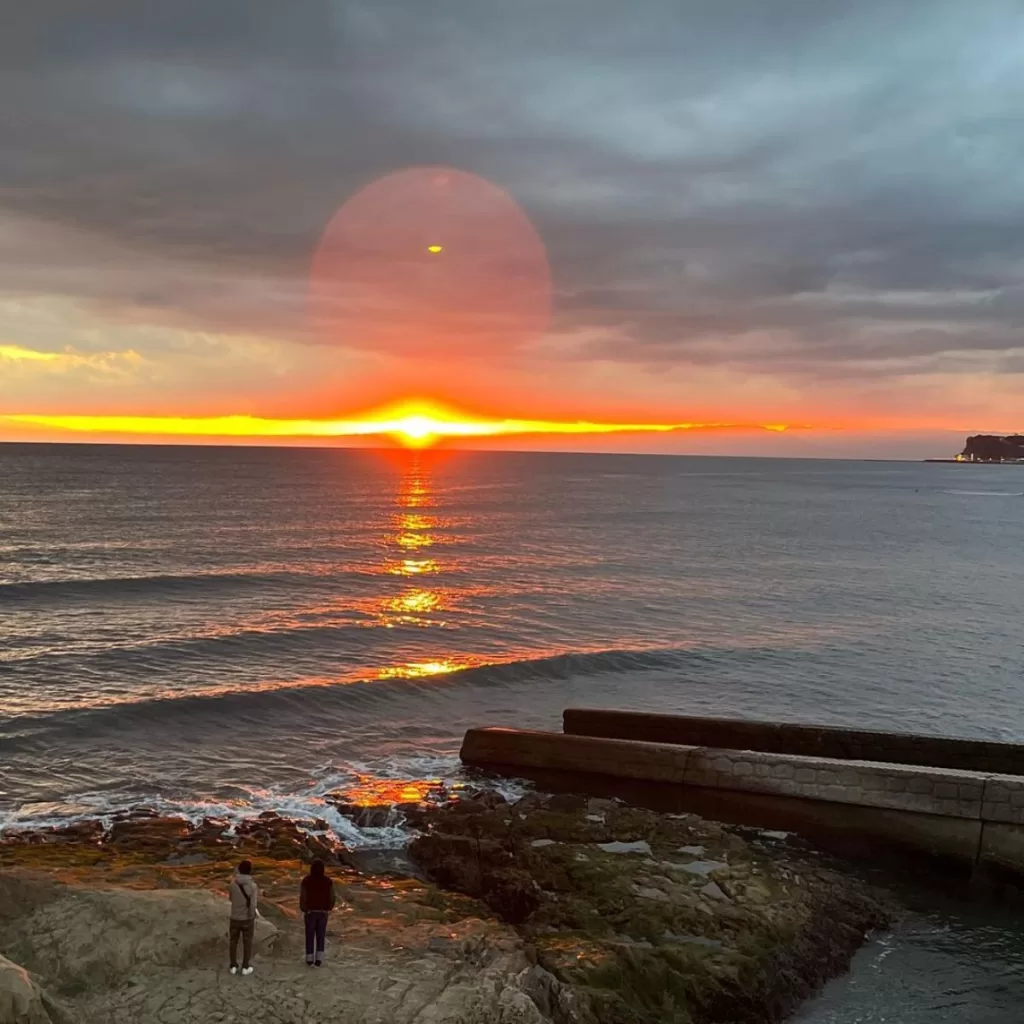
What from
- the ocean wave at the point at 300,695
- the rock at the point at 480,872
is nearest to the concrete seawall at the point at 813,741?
the rock at the point at 480,872

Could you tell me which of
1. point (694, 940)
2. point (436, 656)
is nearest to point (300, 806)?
point (694, 940)

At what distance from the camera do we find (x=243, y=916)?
11.5 m

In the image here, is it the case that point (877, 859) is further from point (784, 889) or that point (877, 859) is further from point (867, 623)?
point (867, 623)

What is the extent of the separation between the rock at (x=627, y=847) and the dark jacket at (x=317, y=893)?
6.55 metres

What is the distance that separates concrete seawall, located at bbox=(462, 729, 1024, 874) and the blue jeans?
374 inches

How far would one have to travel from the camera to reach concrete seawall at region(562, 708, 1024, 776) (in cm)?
2062

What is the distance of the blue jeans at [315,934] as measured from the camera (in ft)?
39.1

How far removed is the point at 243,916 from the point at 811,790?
38.3ft

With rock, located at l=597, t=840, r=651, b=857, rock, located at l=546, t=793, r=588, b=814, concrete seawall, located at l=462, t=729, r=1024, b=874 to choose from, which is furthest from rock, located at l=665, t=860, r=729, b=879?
rock, located at l=546, t=793, r=588, b=814

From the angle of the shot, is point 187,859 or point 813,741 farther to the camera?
point 813,741

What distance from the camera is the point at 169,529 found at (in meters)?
80.4

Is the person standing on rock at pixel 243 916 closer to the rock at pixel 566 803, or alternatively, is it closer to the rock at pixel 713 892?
the rock at pixel 713 892

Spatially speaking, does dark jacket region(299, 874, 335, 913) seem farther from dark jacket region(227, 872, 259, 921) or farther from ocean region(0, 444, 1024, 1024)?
ocean region(0, 444, 1024, 1024)

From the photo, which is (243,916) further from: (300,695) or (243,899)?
(300,695)
